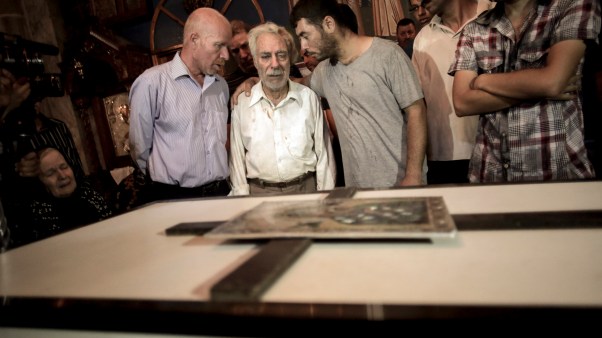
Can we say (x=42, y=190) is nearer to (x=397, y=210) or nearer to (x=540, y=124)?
(x=397, y=210)

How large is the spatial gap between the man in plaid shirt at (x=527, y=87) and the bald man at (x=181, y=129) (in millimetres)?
1695

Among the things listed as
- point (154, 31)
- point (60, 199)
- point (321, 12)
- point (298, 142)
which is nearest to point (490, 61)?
point (321, 12)

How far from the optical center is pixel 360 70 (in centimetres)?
226

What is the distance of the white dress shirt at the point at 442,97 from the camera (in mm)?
2398

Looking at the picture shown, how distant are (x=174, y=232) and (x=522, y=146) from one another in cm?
144

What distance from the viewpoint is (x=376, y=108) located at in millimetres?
2256

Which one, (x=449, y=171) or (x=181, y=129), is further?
(x=181, y=129)

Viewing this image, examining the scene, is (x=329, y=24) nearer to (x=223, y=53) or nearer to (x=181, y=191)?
(x=223, y=53)

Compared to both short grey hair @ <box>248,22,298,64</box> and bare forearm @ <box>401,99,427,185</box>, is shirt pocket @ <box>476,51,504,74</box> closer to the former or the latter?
bare forearm @ <box>401,99,427,185</box>

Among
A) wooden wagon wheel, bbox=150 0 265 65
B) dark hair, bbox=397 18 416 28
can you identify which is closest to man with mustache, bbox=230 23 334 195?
dark hair, bbox=397 18 416 28

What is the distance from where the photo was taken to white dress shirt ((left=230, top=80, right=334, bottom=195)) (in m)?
2.42

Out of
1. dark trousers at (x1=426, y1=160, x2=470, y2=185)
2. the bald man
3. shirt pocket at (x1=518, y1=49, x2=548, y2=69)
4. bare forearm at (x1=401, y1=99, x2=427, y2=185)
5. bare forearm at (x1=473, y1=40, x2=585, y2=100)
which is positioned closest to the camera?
bare forearm at (x1=473, y1=40, x2=585, y2=100)

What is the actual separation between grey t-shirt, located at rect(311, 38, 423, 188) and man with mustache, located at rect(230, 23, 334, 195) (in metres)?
0.21

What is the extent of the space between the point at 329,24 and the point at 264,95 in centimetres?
60
